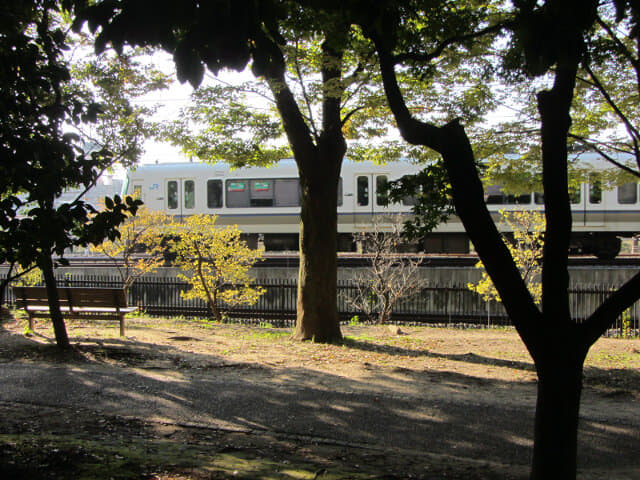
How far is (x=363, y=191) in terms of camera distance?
70.0 ft

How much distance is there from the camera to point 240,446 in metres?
4.07

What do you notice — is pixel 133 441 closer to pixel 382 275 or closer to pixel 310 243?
pixel 310 243

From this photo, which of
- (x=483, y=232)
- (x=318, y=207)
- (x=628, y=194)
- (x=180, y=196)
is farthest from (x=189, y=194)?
(x=483, y=232)

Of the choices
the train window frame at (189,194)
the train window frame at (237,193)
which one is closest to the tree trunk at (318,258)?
the train window frame at (237,193)

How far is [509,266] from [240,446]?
7.88 ft

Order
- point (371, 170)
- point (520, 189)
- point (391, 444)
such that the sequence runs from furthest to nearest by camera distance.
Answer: point (371, 170) → point (520, 189) → point (391, 444)

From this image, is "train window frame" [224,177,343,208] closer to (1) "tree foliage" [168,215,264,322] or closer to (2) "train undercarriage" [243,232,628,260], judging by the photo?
(2) "train undercarriage" [243,232,628,260]

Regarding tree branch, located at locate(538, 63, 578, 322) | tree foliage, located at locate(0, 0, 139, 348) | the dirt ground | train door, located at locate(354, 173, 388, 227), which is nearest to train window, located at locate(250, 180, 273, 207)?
train door, located at locate(354, 173, 388, 227)

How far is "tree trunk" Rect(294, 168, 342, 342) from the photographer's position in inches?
360

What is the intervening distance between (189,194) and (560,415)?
803 inches

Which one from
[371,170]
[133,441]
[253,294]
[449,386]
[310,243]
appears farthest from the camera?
[371,170]

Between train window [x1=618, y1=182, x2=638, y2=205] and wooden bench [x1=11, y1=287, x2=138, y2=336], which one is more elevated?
train window [x1=618, y1=182, x2=638, y2=205]

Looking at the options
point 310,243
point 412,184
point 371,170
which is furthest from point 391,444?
point 371,170

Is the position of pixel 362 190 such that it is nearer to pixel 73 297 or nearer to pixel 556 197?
pixel 73 297
